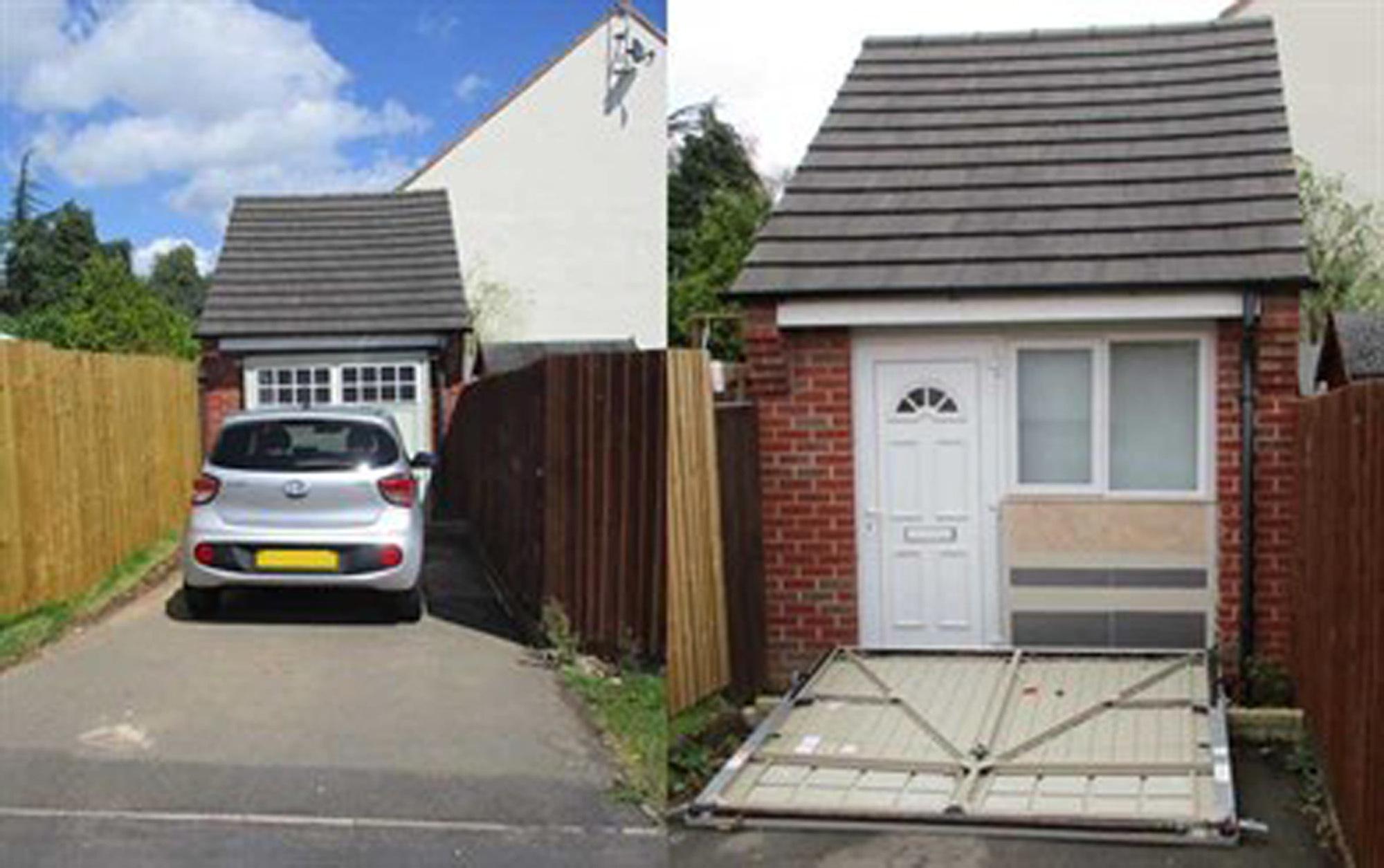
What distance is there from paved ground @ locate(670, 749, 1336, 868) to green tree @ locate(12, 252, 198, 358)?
466 centimetres

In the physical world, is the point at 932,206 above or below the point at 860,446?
above

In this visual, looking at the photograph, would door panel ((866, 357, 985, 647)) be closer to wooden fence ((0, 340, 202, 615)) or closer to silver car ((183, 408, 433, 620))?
silver car ((183, 408, 433, 620))

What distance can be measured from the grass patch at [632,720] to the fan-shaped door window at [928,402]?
2242 millimetres

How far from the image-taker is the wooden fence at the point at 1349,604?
3.93 m

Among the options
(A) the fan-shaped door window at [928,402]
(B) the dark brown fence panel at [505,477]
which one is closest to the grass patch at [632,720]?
(B) the dark brown fence panel at [505,477]

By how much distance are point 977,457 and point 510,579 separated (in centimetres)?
270

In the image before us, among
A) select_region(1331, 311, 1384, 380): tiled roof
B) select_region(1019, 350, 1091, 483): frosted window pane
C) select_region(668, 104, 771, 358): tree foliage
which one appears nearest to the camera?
select_region(668, 104, 771, 358): tree foliage

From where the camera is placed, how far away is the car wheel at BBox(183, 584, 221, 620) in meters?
7.88

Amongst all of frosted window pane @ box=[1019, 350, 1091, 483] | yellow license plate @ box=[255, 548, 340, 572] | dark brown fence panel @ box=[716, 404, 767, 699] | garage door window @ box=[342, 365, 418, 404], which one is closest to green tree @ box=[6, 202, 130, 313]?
yellow license plate @ box=[255, 548, 340, 572]

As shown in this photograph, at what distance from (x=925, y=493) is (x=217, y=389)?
7430mm

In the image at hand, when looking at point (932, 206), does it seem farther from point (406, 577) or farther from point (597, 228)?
point (406, 577)

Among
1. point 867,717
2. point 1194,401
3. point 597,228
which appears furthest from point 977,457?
point 597,228

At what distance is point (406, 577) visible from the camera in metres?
7.67

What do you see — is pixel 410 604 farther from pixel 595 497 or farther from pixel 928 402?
pixel 928 402
